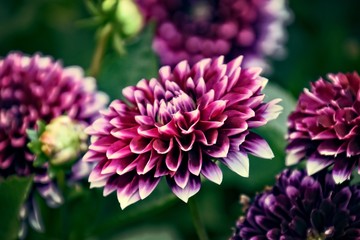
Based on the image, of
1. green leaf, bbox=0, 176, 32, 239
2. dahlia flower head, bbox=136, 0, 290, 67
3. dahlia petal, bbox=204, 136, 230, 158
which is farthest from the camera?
dahlia flower head, bbox=136, 0, 290, 67

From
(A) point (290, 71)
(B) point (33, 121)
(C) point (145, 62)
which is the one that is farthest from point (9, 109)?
(A) point (290, 71)

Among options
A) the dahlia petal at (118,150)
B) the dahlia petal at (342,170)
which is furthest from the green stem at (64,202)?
the dahlia petal at (342,170)

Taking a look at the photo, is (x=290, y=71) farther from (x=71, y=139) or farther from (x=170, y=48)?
(x=71, y=139)

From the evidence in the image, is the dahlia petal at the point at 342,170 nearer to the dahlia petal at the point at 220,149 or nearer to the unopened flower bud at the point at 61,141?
the dahlia petal at the point at 220,149

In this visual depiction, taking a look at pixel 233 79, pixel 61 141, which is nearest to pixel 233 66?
pixel 233 79

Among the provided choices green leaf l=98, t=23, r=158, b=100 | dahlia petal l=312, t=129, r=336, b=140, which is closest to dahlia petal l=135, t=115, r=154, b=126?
dahlia petal l=312, t=129, r=336, b=140

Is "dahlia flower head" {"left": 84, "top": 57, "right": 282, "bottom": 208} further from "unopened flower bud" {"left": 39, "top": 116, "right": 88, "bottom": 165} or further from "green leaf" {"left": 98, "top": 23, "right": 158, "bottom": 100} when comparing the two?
"green leaf" {"left": 98, "top": 23, "right": 158, "bottom": 100}
